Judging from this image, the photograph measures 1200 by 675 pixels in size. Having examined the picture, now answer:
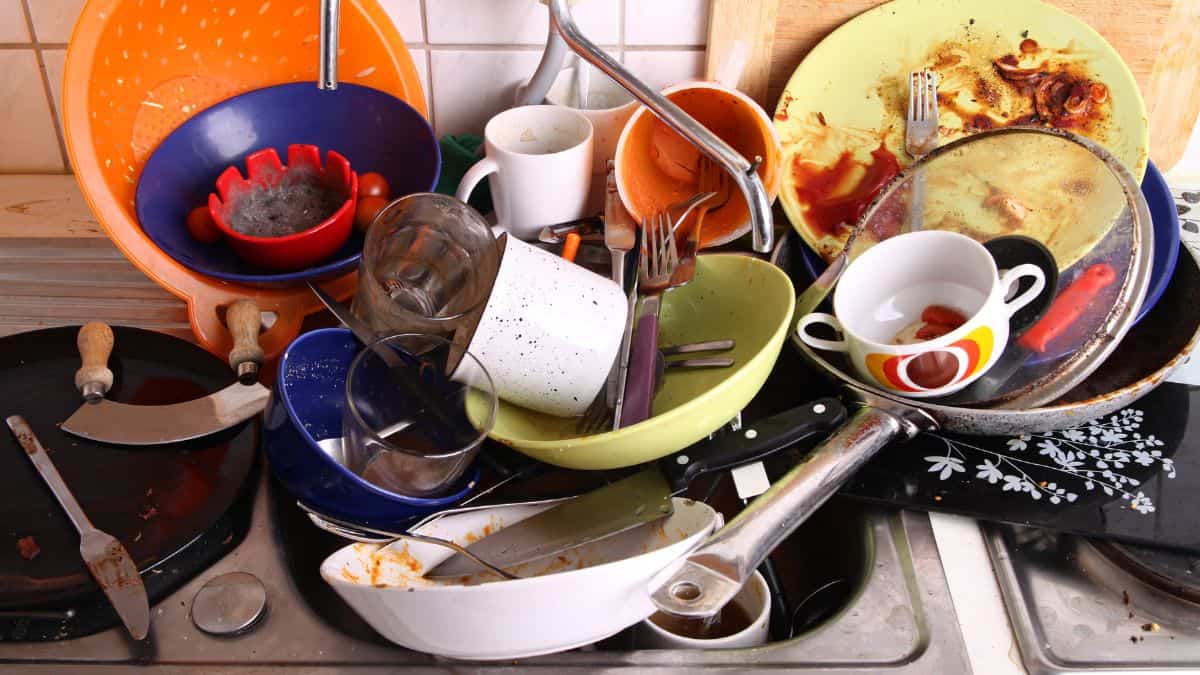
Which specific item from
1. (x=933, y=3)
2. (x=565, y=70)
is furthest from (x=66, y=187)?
(x=933, y=3)

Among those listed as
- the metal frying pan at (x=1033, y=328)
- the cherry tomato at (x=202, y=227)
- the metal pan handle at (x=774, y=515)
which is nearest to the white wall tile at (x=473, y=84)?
the cherry tomato at (x=202, y=227)

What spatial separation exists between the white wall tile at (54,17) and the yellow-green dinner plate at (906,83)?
656 millimetres

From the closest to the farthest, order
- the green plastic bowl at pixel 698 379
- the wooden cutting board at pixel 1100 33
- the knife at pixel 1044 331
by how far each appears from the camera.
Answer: the green plastic bowl at pixel 698 379
the knife at pixel 1044 331
the wooden cutting board at pixel 1100 33

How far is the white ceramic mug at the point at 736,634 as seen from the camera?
572mm

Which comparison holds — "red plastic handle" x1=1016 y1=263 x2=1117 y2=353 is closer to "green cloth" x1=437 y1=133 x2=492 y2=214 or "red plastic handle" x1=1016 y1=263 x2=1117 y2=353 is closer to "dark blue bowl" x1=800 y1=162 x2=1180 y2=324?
"dark blue bowl" x1=800 y1=162 x2=1180 y2=324

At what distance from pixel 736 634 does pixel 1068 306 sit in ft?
1.24

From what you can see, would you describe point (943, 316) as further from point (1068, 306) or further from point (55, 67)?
point (55, 67)

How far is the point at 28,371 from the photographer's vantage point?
70 cm

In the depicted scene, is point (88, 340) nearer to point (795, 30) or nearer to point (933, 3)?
point (795, 30)

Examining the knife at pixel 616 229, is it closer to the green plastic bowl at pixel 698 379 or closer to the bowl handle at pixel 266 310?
the green plastic bowl at pixel 698 379

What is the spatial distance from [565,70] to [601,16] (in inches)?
2.3

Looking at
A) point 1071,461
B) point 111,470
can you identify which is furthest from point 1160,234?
point 111,470

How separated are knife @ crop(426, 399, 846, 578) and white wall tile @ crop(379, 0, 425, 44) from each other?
47cm

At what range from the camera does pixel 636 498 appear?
64 centimetres
